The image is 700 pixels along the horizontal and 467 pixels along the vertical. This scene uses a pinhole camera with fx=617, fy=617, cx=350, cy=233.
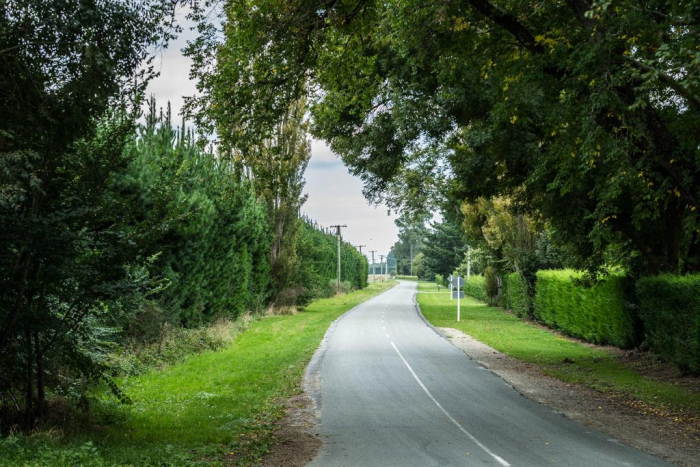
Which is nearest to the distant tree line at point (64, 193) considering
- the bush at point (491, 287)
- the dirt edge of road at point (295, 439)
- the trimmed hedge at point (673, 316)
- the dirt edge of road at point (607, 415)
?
the dirt edge of road at point (295, 439)

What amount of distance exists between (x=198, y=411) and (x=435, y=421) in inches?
166

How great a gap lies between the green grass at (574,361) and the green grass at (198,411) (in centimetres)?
742

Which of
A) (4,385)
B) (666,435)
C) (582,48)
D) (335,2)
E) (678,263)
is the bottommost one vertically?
(666,435)

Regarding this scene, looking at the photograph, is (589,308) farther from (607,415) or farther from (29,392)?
(29,392)

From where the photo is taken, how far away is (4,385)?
26.9 feet

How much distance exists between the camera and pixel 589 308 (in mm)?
24297

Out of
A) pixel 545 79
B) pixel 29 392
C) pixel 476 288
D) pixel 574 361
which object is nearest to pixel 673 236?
pixel 574 361

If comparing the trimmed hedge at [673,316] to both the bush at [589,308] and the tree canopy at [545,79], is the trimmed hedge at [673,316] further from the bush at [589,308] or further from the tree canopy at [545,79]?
the bush at [589,308]

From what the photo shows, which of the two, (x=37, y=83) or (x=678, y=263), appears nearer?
(x=37, y=83)

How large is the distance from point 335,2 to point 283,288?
88.9 ft

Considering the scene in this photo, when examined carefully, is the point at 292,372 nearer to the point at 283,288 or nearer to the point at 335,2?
the point at 335,2

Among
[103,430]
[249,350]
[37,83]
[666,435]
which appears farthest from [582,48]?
[249,350]

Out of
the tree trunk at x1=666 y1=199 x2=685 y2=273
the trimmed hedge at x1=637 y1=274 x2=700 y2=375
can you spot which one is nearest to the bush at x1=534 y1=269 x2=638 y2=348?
the trimmed hedge at x1=637 y1=274 x2=700 y2=375

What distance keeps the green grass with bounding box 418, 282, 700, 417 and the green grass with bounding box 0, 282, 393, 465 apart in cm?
742
